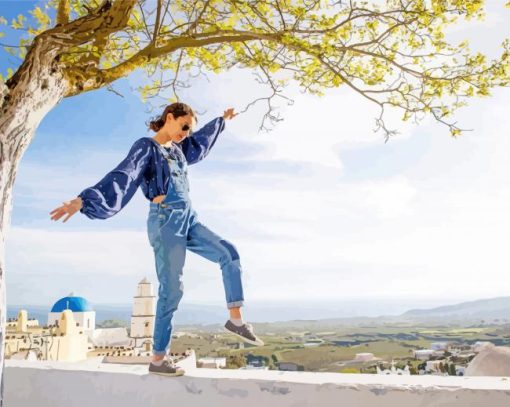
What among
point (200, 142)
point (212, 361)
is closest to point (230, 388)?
point (200, 142)

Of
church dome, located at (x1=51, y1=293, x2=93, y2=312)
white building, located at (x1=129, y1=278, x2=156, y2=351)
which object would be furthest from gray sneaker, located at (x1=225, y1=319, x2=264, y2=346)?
church dome, located at (x1=51, y1=293, x2=93, y2=312)

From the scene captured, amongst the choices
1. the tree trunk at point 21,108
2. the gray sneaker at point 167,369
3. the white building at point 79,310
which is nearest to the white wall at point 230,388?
the gray sneaker at point 167,369

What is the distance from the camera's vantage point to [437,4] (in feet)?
10.7

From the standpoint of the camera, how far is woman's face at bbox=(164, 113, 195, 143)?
2695 millimetres

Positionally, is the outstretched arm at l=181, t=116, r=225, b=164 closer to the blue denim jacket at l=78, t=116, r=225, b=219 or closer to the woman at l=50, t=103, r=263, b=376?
the blue denim jacket at l=78, t=116, r=225, b=219

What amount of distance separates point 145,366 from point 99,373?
0.22m

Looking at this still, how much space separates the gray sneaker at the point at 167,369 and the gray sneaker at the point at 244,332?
11.2 inches

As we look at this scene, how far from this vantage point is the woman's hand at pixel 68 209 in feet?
6.91

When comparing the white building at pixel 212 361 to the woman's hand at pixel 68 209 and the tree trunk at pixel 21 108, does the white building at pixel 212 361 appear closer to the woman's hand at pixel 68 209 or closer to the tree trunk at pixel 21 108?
the tree trunk at pixel 21 108

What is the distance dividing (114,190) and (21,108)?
546mm

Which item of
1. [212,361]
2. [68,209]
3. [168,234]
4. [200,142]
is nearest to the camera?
[68,209]

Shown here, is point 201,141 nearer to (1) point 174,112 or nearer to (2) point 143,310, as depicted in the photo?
(1) point 174,112

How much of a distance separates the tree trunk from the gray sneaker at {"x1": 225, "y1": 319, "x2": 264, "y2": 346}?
3.09ft

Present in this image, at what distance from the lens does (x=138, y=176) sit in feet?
8.08
